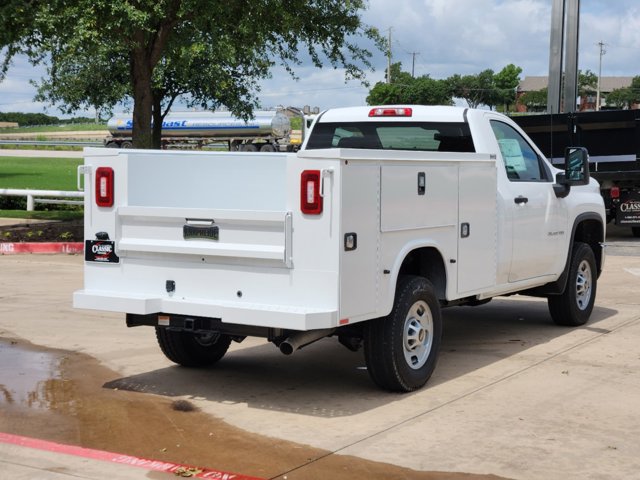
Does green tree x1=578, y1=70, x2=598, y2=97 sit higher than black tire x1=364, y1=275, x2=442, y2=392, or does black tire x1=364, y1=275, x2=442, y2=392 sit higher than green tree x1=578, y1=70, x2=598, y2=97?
green tree x1=578, y1=70, x2=598, y2=97

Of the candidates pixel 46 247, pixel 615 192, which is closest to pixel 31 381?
pixel 46 247

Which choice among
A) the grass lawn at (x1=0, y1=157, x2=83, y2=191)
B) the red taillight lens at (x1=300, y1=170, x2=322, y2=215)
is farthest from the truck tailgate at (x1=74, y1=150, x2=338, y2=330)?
the grass lawn at (x1=0, y1=157, x2=83, y2=191)

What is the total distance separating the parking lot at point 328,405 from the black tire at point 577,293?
5.6 inches

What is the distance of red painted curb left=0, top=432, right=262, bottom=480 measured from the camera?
570 centimetres

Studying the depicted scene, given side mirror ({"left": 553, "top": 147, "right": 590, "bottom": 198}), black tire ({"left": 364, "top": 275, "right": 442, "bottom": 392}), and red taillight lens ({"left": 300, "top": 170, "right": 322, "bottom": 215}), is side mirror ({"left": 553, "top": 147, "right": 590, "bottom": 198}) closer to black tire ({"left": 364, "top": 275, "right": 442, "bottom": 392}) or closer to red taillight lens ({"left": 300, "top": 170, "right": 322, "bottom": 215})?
black tire ({"left": 364, "top": 275, "right": 442, "bottom": 392})

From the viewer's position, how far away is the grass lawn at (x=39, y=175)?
32750 mm

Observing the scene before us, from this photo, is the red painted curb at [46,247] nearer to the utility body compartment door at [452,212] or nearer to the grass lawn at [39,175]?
the utility body compartment door at [452,212]

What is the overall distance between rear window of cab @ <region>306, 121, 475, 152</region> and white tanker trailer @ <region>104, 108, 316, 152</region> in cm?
5543

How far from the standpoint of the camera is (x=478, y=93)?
488 ft

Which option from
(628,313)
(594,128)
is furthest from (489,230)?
(594,128)

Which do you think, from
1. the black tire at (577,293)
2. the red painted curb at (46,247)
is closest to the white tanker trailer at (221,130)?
the red painted curb at (46,247)

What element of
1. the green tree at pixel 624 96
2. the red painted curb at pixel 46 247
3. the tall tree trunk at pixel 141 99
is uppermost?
the green tree at pixel 624 96

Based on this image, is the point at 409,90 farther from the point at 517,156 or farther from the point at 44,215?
the point at 517,156

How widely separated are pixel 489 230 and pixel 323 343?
216 centimetres
